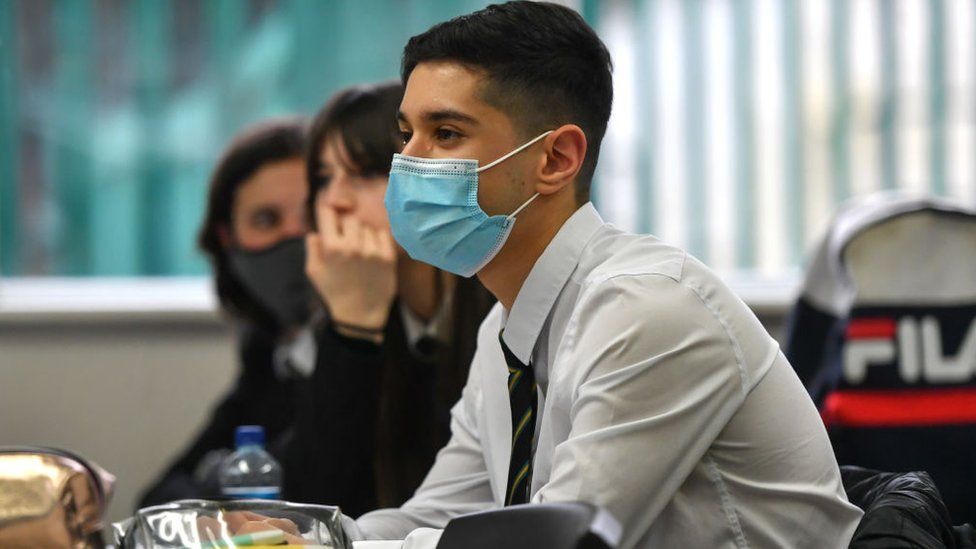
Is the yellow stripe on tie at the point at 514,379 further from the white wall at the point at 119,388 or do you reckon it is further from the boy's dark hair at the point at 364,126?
the white wall at the point at 119,388

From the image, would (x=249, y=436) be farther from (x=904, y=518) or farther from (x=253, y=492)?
(x=904, y=518)

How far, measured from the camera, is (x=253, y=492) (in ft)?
6.46

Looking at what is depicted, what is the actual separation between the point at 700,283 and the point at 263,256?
1.61 m

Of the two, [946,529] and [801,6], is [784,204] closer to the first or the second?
[801,6]

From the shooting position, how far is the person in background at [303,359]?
208 centimetres

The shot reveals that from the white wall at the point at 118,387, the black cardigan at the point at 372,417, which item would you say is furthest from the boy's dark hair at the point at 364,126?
the white wall at the point at 118,387

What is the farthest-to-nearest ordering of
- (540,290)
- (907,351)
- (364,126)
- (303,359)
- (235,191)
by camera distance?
1. (235,191)
2. (303,359)
3. (907,351)
4. (364,126)
5. (540,290)

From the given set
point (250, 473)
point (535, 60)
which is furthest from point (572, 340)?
point (250, 473)

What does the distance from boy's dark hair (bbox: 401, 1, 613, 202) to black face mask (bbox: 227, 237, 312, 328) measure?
1.24m

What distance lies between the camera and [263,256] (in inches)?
111

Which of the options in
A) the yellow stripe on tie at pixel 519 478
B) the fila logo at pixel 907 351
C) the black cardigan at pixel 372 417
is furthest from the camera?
the fila logo at pixel 907 351

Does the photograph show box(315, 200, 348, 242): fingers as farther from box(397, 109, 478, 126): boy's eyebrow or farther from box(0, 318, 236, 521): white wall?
box(0, 318, 236, 521): white wall

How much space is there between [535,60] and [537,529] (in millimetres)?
722

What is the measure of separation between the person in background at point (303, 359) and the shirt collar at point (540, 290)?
57 centimetres
